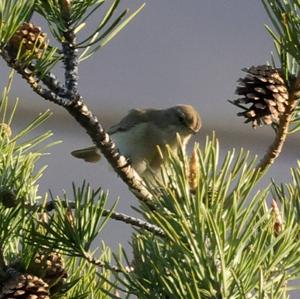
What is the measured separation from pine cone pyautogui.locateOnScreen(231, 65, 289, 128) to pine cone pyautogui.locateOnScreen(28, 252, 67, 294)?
0.25 m

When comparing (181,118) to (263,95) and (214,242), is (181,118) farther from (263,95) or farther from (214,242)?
(214,242)

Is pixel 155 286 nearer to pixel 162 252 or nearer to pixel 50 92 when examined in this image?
pixel 162 252

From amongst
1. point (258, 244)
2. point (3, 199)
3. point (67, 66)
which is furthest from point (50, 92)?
point (258, 244)

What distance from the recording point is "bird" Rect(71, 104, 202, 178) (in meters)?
2.07

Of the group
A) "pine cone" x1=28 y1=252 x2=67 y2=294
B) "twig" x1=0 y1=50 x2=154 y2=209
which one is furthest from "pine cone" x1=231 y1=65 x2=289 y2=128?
"pine cone" x1=28 y1=252 x2=67 y2=294

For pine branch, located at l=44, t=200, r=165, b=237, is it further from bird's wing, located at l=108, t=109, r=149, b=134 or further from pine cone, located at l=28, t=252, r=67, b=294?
bird's wing, located at l=108, t=109, r=149, b=134

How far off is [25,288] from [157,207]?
0.14 metres

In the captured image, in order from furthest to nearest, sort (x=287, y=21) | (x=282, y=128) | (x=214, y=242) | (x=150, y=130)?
(x=150, y=130)
(x=282, y=128)
(x=287, y=21)
(x=214, y=242)

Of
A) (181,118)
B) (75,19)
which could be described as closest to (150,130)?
(181,118)

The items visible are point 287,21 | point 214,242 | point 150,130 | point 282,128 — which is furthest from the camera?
point 150,130

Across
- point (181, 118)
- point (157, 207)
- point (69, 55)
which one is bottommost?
point (181, 118)

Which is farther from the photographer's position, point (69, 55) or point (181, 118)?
point (181, 118)

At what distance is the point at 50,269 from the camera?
2.87ft

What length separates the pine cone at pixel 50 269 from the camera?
2.83ft
